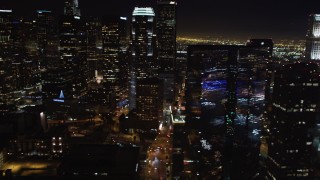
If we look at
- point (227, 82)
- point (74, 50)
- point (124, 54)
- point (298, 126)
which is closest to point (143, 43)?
point (124, 54)

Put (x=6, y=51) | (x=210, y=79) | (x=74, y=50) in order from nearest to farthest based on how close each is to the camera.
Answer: (x=210, y=79)
(x=6, y=51)
(x=74, y=50)

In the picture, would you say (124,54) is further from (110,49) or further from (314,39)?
(314,39)

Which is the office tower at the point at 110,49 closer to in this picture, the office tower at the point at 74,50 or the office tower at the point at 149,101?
the office tower at the point at 74,50

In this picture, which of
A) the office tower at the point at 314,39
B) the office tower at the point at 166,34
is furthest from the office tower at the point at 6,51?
the office tower at the point at 314,39

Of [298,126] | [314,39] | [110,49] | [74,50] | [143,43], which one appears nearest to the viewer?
[298,126]

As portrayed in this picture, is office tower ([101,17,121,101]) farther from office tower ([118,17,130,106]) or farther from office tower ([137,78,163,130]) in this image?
office tower ([137,78,163,130])

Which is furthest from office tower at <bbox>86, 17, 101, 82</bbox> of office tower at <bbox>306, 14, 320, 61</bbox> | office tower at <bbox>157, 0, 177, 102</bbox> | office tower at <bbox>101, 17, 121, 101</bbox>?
office tower at <bbox>306, 14, 320, 61</bbox>

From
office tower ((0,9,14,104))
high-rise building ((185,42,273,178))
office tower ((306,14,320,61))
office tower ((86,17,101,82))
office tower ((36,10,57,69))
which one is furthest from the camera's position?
office tower ((36,10,57,69))

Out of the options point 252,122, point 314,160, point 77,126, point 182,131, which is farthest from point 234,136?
point 77,126
